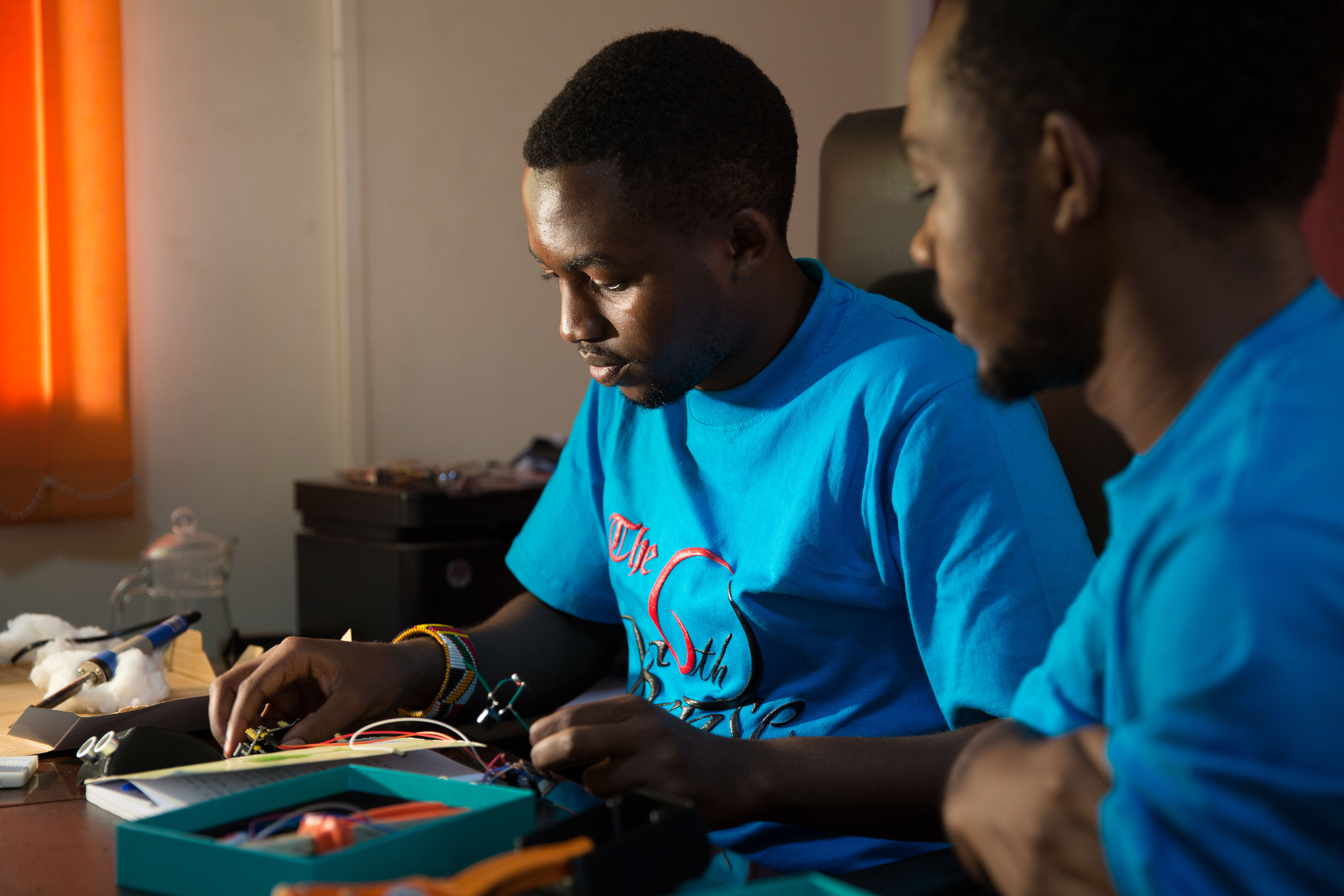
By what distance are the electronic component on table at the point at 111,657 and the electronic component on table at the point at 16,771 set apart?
0.27 feet

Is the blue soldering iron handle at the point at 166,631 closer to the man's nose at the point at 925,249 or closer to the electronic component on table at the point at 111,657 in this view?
the electronic component on table at the point at 111,657

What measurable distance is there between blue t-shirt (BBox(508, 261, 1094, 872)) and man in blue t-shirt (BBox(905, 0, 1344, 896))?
270mm

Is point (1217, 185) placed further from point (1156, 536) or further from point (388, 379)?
point (388, 379)

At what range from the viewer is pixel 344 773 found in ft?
2.24

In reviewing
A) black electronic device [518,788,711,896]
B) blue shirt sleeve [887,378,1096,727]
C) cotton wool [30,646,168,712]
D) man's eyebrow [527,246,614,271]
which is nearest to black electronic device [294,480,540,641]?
cotton wool [30,646,168,712]

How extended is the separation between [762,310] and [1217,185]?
0.57m

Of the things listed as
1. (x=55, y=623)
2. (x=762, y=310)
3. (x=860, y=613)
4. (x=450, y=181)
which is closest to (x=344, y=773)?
(x=860, y=613)

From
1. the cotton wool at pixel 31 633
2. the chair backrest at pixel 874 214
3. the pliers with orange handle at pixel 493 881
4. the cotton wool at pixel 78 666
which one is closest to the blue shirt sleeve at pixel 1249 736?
the pliers with orange handle at pixel 493 881

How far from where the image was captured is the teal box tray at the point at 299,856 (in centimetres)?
53

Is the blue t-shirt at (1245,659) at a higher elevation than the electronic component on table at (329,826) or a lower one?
higher

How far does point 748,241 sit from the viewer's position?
101 centimetres

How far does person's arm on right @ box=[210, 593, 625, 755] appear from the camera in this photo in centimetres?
91

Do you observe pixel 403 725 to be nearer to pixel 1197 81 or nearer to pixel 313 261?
pixel 1197 81

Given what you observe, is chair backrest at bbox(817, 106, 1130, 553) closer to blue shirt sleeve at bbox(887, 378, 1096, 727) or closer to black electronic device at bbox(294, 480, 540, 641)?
blue shirt sleeve at bbox(887, 378, 1096, 727)
